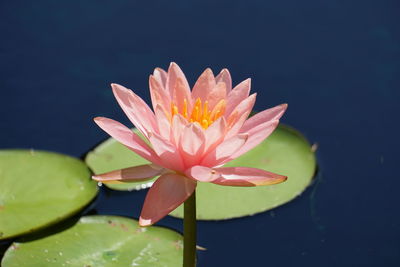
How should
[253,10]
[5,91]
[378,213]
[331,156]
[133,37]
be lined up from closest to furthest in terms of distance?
1. [378,213]
2. [331,156]
3. [5,91]
4. [133,37]
5. [253,10]

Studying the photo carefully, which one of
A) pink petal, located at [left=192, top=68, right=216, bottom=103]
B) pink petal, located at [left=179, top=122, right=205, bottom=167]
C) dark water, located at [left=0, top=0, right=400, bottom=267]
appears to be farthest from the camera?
dark water, located at [left=0, top=0, right=400, bottom=267]

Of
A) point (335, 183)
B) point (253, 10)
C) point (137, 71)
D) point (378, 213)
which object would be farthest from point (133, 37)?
point (378, 213)

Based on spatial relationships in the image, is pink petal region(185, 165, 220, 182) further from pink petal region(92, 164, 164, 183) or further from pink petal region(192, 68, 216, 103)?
pink petal region(192, 68, 216, 103)

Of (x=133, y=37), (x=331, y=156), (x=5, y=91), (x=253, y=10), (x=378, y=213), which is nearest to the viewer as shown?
(x=378, y=213)

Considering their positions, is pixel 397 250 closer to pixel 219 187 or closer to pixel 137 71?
pixel 219 187

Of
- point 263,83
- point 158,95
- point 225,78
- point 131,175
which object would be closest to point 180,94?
point 158,95

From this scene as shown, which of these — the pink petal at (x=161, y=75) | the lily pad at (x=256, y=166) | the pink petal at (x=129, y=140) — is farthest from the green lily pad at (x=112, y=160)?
the pink petal at (x=129, y=140)

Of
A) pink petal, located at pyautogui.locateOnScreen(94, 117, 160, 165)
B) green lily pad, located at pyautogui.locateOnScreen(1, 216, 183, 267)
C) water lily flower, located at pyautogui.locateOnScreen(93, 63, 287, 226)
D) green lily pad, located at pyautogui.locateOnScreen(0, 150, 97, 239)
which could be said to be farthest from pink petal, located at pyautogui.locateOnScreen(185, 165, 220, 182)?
green lily pad, located at pyautogui.locateOnScreen(0, 150, 97, 239)
